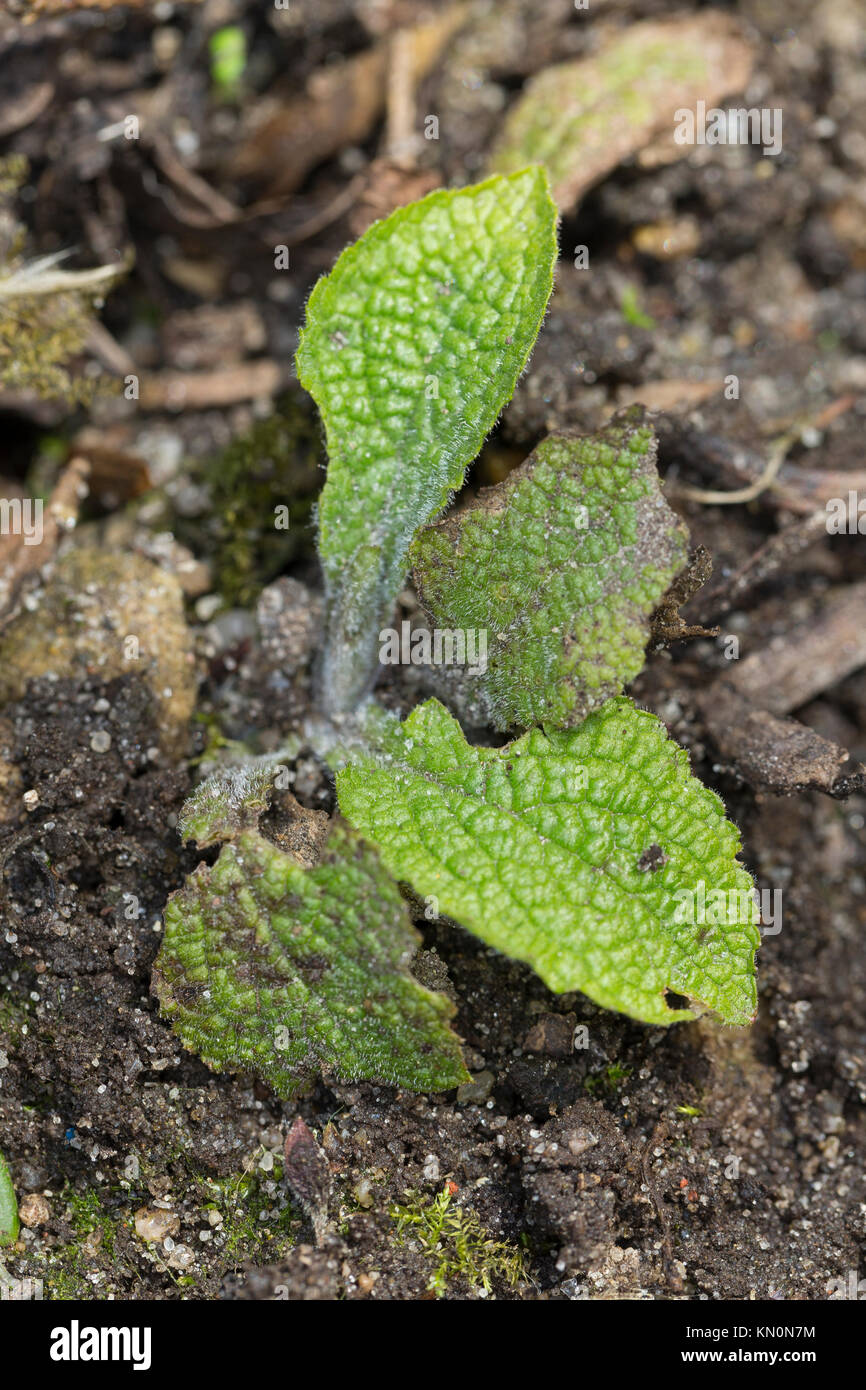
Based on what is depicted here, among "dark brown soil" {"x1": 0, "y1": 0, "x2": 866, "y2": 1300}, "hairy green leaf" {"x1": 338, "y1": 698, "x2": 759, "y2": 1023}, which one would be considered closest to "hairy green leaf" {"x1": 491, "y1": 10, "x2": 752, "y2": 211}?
"dark brown soil" {"x1": 0, "y1": 0, "x2": 866, "y2": 1300}

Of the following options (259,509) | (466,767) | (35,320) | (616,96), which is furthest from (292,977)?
(616,96)

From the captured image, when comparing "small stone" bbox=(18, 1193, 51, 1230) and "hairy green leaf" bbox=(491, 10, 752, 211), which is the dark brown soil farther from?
"hairy green leaf" bbox=(491, 10, 752, 211)

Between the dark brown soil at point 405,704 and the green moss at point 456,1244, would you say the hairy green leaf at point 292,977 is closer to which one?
A: the dark brown soil at point 405,704

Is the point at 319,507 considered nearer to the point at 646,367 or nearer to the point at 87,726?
the point at 87,726

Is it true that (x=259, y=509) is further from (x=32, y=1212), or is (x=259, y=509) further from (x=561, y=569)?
(x=32, y=1212)

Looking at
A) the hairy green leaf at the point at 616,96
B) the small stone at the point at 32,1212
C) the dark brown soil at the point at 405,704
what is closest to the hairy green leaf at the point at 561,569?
the dark brown soil at the point at 405,704

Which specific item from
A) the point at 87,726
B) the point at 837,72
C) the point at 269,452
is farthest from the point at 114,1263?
the point at 837,72
